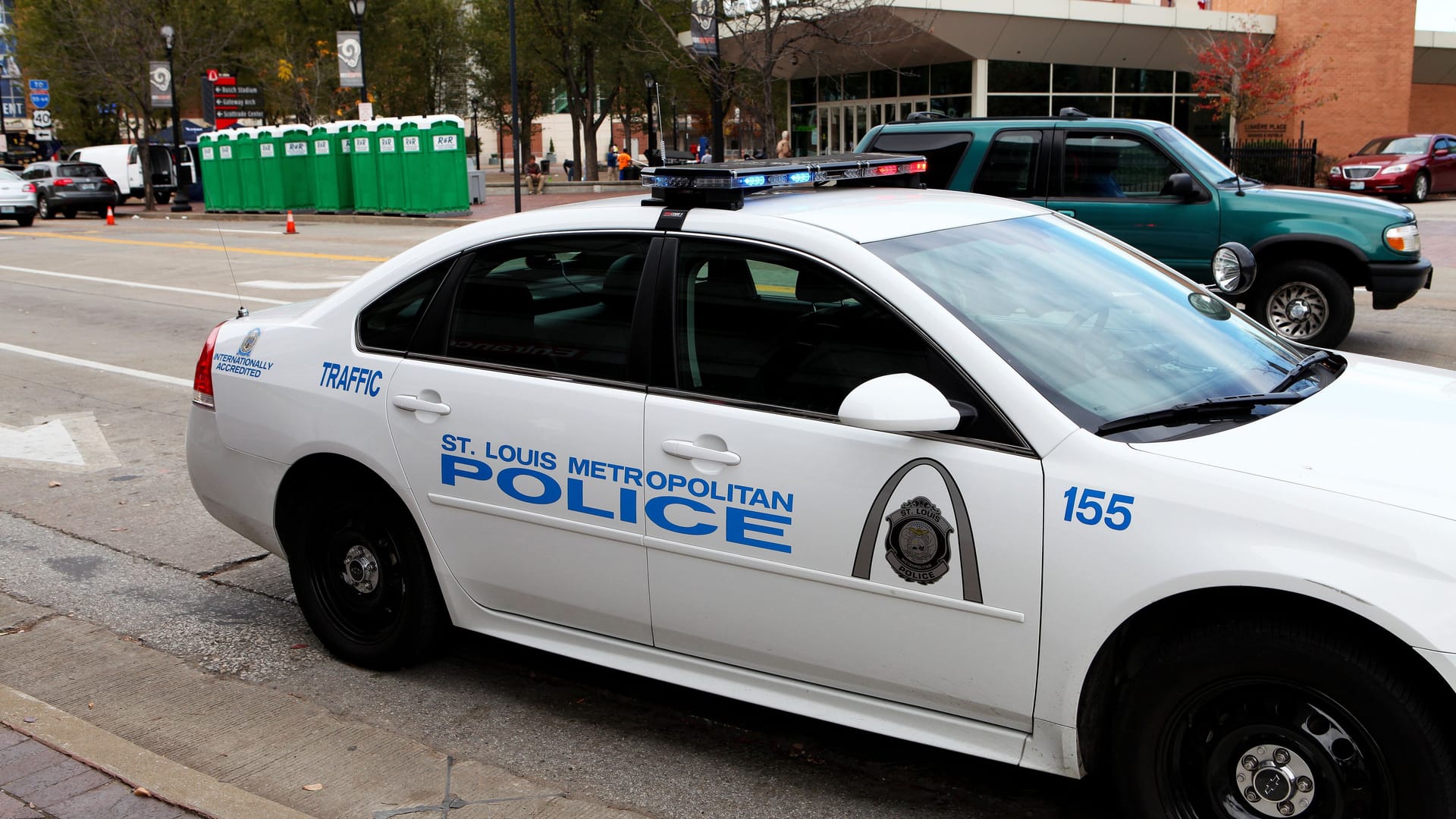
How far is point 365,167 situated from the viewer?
105 ft

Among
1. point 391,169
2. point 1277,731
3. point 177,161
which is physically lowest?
point 1277,731

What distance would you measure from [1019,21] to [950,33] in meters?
2.32

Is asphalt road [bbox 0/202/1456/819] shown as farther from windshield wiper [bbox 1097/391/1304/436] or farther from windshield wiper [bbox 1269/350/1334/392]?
windshield wiper [bbox 1269/350/1334/392]

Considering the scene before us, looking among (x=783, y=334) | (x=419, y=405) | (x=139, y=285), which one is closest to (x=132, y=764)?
(x=419, y=405)

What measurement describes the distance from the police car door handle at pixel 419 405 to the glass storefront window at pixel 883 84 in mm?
40690

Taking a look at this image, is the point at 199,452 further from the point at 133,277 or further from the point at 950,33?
the point at 950,33

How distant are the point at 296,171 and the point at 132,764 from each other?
34.0m

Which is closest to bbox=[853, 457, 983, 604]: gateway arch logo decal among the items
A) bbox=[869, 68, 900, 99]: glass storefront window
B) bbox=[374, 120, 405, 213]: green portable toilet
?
bbox=[374, 120, 405, 213]: green portable toilet

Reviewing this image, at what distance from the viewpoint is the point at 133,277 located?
1808 centimetres

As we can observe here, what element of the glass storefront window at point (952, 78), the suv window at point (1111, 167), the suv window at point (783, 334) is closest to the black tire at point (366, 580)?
the suv window at point (783, 334)

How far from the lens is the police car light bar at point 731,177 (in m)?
3.70

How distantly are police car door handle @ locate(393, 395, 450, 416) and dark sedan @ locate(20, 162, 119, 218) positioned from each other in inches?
1487

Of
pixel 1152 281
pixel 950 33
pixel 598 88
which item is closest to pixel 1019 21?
pixel 950 33

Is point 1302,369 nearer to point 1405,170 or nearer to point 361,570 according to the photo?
point 361,570
